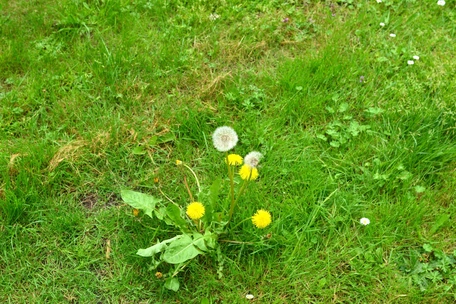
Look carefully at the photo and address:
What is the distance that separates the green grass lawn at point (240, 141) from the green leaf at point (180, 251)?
14 cm

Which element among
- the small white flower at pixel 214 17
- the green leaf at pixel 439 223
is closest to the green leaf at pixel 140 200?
the green leaf at pixel 439 223

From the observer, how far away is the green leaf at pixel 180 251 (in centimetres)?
217

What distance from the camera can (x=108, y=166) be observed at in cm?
275

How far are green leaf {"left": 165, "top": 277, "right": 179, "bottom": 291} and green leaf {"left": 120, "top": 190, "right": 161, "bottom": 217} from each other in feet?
1.24

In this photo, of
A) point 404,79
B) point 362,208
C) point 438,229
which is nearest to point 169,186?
point 362,208

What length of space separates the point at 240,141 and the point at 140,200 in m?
0.78

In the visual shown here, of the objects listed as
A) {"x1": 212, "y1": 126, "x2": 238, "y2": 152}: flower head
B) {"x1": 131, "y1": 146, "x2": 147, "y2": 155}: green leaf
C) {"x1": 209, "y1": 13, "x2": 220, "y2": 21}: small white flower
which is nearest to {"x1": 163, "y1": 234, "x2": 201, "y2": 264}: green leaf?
{"x1": 212, "y1": 126, "x2": 238, "y2": 152}: flower head

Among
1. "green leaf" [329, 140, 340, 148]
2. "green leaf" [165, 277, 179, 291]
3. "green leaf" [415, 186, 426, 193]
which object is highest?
"green leaf" [329, 140, 340, 148]

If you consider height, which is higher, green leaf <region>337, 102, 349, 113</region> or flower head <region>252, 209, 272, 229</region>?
green leaf <region>337, 102, 349, 113</region>

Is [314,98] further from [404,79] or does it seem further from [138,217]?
[138,217]

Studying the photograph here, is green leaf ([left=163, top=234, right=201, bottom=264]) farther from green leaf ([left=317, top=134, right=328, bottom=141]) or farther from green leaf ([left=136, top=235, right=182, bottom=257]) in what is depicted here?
green leaf ([left=317, top=134, right=328, bottom=141])

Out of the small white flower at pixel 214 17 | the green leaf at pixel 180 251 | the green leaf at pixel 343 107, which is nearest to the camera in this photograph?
the green leaf at pixel 180 251

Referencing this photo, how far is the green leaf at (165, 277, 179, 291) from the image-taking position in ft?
7.22

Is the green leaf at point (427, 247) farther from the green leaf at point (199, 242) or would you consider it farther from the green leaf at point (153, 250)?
the green leaf at point (153, 250)
